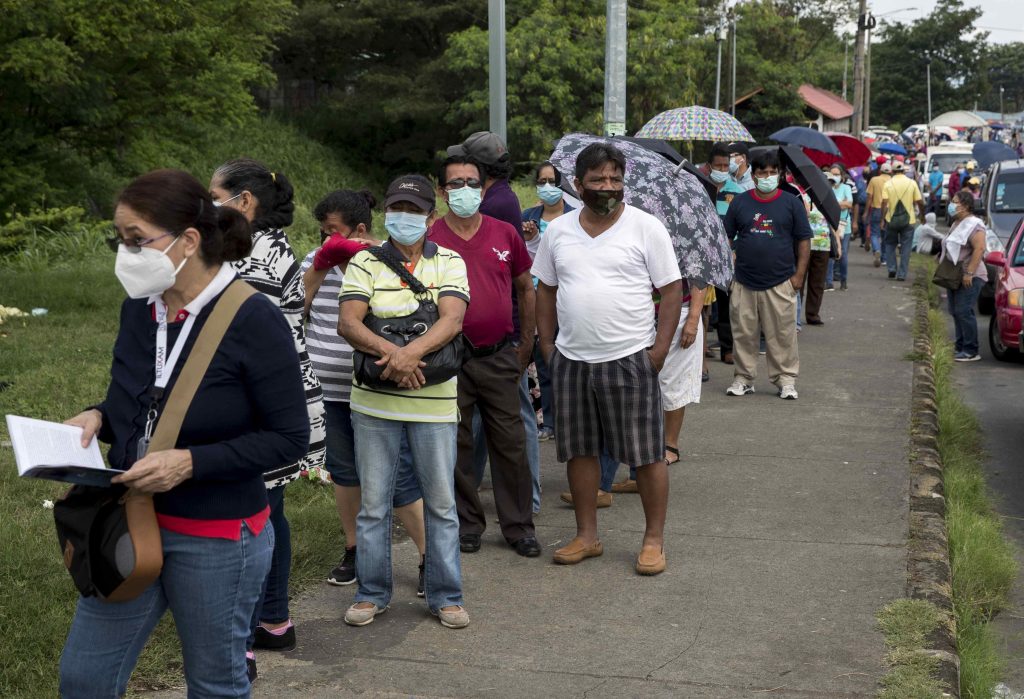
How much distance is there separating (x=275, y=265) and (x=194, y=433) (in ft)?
5.02

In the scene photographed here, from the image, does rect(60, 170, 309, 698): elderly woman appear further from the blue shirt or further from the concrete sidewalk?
the blue shirt

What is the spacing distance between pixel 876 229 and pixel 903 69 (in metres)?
97.4

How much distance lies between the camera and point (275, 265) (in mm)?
4570

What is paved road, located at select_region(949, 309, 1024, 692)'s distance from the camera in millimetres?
5684

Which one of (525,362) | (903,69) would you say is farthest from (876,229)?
(903,69)

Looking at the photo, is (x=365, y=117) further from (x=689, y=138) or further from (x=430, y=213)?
(x=430, y=213)

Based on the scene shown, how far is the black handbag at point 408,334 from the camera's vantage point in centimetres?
504

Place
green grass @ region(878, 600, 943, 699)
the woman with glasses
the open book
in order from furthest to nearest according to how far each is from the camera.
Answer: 1. green grass @ region(878, 600, 943, 699)
2. the woman with glasses
3. the open book

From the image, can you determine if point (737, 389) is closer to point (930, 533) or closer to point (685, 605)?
point (930, 533)

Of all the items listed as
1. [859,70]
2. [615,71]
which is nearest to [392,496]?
[615,71]

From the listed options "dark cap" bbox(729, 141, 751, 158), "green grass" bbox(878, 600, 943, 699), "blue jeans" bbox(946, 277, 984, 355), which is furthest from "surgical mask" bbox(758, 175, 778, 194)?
"green grass" bbox(878, 600, 943, 699)

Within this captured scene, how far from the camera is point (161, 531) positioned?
3.16 m

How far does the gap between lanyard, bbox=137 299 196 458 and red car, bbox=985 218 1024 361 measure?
10648 mm

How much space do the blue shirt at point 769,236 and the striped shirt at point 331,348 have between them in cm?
552
